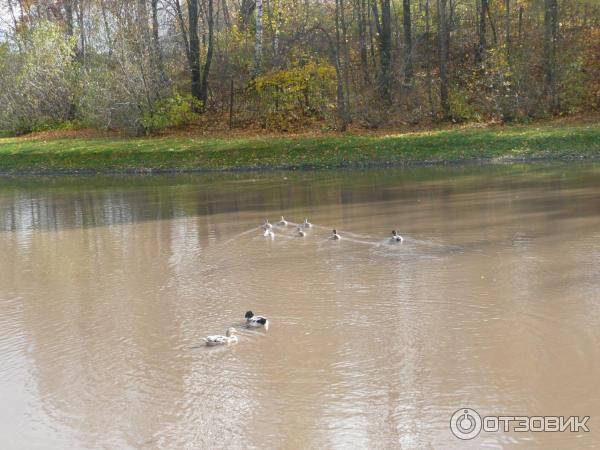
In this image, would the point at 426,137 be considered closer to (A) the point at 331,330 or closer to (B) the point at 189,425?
(A) the point at 331,330

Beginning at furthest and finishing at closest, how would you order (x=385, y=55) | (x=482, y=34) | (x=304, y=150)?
(x=385, y=55), (x=482, y=34), (x=304, y=150)

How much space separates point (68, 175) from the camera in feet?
105

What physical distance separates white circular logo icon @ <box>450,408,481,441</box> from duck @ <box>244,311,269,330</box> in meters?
3.14

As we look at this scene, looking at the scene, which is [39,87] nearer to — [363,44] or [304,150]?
[363,44]

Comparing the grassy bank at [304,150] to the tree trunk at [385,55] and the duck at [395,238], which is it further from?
the duck at [395,238]

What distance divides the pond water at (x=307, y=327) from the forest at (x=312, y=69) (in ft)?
60.4

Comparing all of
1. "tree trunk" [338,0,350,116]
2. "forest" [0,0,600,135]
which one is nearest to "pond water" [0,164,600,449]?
"tree trunk" [338,0,350,116]

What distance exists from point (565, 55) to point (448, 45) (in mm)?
6431

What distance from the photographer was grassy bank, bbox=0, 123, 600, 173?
28.1 metres

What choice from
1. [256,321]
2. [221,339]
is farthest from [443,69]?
[221,339]

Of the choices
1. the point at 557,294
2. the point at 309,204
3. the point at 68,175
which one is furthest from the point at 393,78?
the point at 557,294

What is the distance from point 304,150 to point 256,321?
71.1 feet

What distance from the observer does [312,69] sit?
3647 centimetres

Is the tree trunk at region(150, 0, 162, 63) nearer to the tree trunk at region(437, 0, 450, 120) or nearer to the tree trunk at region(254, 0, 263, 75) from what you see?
the tree trunk at region(254, 0, 263, 75)
